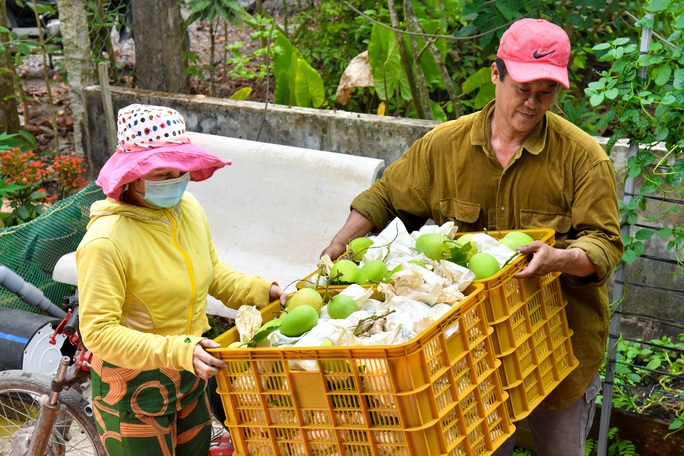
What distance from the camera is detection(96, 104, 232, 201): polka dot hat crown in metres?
2.76

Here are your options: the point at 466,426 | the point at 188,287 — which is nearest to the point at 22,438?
the point at 188,287

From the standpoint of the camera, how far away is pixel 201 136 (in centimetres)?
561

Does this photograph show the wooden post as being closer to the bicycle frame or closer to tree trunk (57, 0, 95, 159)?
tree trunk (57, 0, 95, 159)

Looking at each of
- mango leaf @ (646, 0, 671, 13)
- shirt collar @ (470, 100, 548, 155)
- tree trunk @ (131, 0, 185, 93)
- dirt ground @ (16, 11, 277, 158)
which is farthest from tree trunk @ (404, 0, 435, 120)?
shirt collar @ (470, 100, 548, 155)

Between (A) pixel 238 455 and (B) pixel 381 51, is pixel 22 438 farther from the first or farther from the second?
(B) pixel 381 51

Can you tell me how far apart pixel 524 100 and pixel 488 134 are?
0.23 meters

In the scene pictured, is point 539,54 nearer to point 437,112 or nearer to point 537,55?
point 537,55

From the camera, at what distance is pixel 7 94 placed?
7621 mm

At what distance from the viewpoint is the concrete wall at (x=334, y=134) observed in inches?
183

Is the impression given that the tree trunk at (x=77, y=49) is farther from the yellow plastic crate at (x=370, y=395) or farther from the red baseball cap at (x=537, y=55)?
the yellow plastic crate at (x=370, y=395)

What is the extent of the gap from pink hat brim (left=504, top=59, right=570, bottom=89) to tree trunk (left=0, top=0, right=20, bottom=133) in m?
5.71

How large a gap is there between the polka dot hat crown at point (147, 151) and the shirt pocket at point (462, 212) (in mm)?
894

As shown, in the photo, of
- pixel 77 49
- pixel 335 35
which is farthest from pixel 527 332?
pixel 77 49

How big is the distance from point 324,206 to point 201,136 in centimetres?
107
